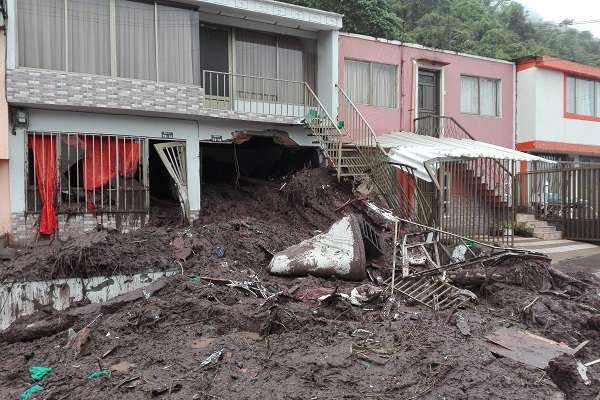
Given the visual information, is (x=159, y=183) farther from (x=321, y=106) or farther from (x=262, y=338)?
(x=262, y=338)

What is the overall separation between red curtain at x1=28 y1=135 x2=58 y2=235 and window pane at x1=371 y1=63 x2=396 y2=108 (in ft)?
29.1

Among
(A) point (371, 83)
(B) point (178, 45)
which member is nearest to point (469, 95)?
(A) point (371, 83)

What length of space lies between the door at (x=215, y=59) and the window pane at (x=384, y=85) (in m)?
4.46

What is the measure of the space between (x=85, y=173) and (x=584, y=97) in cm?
1740

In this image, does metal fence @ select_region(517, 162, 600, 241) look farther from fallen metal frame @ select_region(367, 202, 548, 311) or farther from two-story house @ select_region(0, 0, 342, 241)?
two-story house @ select_region(0, 0, 342, 241)

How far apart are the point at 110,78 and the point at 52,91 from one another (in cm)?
111

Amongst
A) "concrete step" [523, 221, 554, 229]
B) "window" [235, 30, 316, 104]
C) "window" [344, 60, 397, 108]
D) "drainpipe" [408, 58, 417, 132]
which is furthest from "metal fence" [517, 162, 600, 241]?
"window" [235, 30, 316, 104]

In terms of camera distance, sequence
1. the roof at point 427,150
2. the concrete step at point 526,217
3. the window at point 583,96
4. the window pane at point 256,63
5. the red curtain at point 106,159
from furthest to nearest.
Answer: the window at point 583,96 → the concrete step at point 526,217 → the window pane at point 256,63 → the roof at point 427,150 → the red curtain at point 106,159

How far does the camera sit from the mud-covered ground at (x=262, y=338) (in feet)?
16.5

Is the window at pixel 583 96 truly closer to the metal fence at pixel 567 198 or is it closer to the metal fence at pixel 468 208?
the metal fence at pixel 567 198

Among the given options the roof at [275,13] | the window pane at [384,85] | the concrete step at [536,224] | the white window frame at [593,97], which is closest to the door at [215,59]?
the roof at [275,13]

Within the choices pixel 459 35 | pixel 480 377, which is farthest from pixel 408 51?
pixel 459 35

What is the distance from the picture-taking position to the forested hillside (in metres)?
22.2

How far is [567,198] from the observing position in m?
14.6
